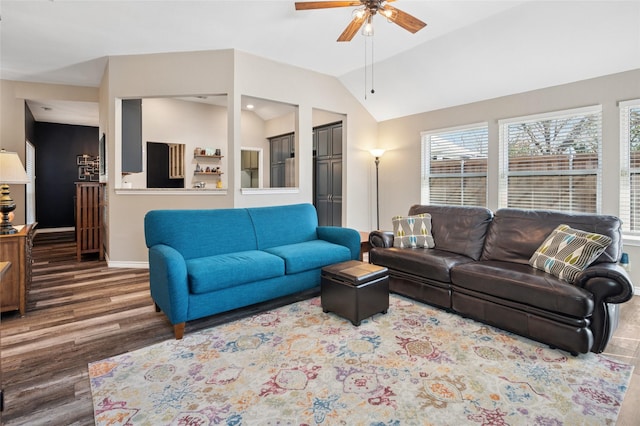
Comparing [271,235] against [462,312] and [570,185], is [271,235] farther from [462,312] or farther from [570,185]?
[570,185]

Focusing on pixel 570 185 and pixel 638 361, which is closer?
pixel 638 361

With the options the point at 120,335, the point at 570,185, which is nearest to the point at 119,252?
the point at 120,335

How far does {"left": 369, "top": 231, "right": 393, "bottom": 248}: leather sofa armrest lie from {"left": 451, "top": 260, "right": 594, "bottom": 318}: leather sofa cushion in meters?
0.91

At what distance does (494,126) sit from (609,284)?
3.06 m

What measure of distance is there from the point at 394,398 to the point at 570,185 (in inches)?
146

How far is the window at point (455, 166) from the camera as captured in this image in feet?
16.0

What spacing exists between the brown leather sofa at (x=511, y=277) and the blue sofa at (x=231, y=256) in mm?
774

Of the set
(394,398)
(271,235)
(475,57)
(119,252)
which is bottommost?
(394,398)

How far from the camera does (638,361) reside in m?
2.22

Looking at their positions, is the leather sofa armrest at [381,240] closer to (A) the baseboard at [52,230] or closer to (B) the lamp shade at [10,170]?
(B) the lamp shade at [10,170]

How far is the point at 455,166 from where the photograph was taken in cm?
519

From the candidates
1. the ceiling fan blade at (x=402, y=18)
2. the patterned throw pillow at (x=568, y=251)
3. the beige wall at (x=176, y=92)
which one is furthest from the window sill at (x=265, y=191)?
the patterned throw pillow at (x=568, y=251)

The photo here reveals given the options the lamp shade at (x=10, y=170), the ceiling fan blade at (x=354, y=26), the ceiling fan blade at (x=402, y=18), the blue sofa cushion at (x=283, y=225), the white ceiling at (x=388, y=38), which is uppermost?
the white ceiling at (x=388, y=38)

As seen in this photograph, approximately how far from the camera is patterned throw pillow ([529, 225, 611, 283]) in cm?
247
